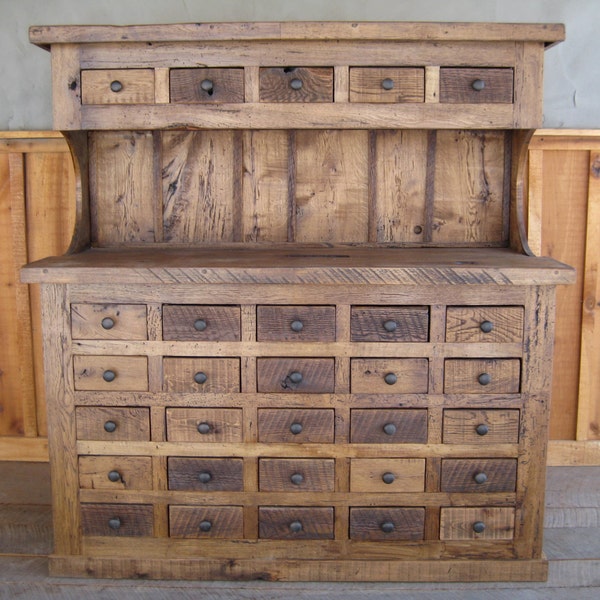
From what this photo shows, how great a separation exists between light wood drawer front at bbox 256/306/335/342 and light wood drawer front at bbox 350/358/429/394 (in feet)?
0.44

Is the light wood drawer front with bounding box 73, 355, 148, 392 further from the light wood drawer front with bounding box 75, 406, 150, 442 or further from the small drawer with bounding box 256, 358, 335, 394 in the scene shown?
the small drawer with bounding box 256, 358, 335, 394

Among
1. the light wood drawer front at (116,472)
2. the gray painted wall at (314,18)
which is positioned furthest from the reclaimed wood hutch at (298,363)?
the gray painted wall at (314,18)

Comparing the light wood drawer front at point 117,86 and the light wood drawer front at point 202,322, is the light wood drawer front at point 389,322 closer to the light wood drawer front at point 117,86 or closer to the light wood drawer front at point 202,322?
the light wood drawer front at point 202,322

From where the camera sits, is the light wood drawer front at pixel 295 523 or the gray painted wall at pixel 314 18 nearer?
the light wood drawer front at pixel 295 523

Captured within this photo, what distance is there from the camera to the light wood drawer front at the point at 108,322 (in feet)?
6.74

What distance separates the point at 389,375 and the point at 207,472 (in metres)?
0.64

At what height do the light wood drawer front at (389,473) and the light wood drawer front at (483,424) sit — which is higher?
the light wood drawer front at (483,424)

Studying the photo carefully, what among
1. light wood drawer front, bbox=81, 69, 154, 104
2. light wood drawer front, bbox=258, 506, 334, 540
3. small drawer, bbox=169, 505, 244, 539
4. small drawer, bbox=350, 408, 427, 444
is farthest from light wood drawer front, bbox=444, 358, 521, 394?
light wood drawer front, bbox=81, 69, 154, 104

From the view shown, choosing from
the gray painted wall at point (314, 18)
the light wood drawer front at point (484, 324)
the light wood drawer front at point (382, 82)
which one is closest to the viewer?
the light wood drawer front at point (484, 324)

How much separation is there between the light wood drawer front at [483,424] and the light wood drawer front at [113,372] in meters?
0.94

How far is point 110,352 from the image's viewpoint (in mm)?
2078

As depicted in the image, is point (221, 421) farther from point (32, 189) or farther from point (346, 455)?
point (32, 189)

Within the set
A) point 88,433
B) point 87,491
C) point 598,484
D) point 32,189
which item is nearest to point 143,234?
point 32,189

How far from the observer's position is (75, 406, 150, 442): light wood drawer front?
6.90ft
